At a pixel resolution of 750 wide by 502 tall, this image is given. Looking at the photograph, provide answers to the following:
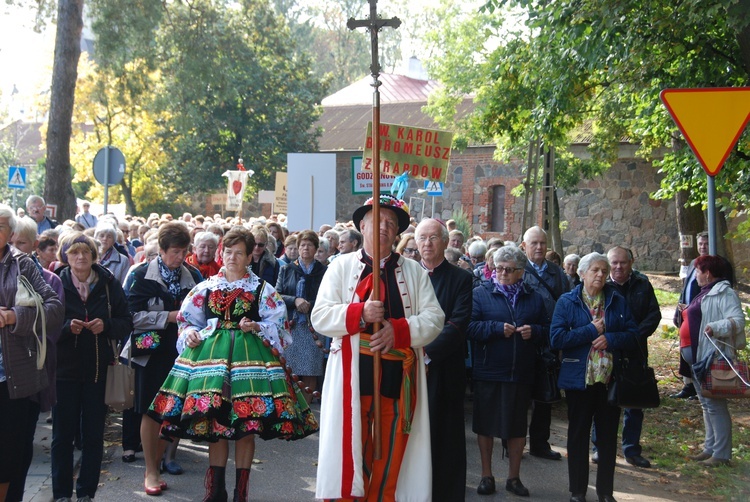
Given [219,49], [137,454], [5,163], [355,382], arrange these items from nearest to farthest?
[355,382] < [137,454] < [219,49] < [5,163]

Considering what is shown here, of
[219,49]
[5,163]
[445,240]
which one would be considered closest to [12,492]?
[445,240]

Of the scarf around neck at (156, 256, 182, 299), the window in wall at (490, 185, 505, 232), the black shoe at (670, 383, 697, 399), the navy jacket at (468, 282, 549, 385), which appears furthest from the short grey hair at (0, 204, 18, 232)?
the window in wall at (490, 185, 505, 232)

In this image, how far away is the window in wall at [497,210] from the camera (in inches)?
1363

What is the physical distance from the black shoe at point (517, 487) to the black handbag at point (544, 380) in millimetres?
685

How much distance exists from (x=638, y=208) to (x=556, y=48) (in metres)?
19.9

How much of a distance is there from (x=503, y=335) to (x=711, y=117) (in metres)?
2.21

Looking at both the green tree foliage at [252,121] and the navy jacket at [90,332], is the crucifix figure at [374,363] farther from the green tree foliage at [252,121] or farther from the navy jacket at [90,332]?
the green tree foliage at [252,121]

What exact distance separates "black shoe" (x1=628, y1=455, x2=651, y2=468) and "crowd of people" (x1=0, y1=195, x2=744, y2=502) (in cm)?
12

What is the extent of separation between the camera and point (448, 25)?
89.5ft

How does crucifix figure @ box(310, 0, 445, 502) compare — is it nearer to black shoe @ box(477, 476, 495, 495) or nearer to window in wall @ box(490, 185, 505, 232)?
black shoe @ box(477, 476, 495, 495)

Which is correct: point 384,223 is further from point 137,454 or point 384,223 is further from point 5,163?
point 5,163

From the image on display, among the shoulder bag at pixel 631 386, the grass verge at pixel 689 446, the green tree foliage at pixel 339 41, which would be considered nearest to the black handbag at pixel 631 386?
the shoulder bag at pixel 631 386

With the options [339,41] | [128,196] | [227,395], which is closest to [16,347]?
[227,395]

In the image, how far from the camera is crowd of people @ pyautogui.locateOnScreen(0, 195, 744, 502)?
5500mm
